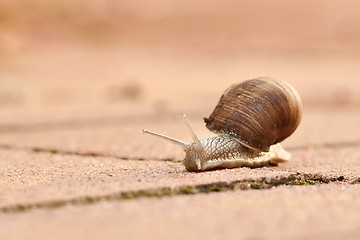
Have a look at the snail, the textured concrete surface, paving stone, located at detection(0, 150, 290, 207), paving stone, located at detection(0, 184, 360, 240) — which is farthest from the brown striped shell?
paving stone, located at detection(0, 184, 360, 240)

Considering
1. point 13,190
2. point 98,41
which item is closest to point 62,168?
point 13,190

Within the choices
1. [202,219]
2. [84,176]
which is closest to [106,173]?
[84,176]

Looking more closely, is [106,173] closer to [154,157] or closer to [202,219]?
[154,157]

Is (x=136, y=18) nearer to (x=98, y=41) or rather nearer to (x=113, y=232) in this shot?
(x=98, y=41)

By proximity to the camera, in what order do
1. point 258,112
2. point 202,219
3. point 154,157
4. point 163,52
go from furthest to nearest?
1. point 163,52
2. point 154,157
3. point 258,112
4. point 202,219

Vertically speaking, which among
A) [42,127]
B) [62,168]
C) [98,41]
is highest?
[62,168]

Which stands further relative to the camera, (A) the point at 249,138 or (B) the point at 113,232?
(A) the point at 249,138

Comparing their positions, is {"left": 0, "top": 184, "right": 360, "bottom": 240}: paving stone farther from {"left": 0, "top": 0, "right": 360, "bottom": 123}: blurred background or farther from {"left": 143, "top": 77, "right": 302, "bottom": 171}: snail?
{"left": 0, "top": 0, "right": 360, "bottom": 123}: blurred background

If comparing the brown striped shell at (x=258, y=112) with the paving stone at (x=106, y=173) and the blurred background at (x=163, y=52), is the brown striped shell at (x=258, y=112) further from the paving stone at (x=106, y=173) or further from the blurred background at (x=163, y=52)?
the blurred background at (x=163, y=52)
